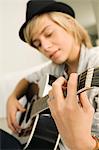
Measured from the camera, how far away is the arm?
44.3 inches

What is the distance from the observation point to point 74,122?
40 centimetres

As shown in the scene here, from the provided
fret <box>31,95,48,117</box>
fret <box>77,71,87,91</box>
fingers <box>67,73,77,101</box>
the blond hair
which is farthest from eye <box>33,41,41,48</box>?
fingers <box>67,73,77,101</box>

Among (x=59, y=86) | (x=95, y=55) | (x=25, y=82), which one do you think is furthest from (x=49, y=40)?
(x=59, y=86)

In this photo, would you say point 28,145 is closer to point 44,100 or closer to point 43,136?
point 43,136

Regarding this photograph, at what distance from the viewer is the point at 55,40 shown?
3.15ft

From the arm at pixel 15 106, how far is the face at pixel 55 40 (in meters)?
0.32

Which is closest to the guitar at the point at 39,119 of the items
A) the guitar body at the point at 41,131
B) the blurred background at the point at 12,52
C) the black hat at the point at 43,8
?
the guitar body at the point at 41,131

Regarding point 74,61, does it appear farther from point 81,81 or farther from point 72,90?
point 72,90

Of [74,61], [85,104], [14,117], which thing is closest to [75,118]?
[85,104]

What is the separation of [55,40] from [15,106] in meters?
0.39

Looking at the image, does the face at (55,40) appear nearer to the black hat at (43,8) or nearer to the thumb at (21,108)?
the black hat at (43,8)

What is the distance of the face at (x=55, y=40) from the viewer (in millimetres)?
962

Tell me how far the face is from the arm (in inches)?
12.5

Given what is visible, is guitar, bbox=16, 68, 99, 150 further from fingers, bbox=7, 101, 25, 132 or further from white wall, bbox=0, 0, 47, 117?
white wall, bbox=0, 0, 47, 117
